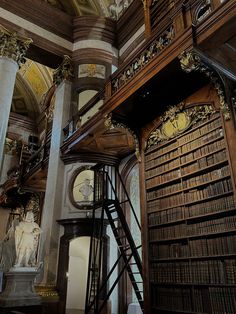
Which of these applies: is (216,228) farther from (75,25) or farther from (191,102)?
(75,25)

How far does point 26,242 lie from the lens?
5820mm

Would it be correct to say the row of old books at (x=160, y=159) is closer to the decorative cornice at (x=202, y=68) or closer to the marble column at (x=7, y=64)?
the decorative cornice at (x=202, y=68)

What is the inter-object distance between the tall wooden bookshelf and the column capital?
5527 millimetres

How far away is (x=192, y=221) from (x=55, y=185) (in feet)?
14.4

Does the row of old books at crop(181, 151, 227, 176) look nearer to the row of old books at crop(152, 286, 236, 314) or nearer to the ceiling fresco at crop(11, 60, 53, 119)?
the row of old books at crop(152, 286, 236, 314)

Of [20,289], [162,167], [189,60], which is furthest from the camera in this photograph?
[20,289]

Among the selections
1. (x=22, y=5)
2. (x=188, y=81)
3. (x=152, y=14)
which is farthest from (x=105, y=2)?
(x=188, y=81)

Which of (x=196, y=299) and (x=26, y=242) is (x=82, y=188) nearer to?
(x=26, y=242)

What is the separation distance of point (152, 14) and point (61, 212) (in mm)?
4638

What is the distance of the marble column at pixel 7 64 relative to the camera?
22.6ft

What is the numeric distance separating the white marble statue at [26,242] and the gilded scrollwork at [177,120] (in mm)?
3223

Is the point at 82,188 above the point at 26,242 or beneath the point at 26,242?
above

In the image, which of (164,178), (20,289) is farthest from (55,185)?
(164,178)

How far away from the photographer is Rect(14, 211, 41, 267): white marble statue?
18.3ft
